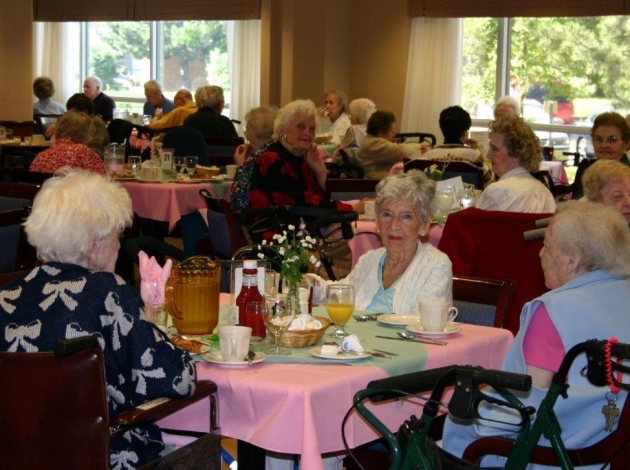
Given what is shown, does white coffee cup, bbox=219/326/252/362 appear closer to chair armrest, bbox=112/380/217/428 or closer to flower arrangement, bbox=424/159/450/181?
chair armrest, bbox=112/380/217/428

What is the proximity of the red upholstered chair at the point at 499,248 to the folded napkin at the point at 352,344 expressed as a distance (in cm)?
170

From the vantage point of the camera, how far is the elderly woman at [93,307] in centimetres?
226

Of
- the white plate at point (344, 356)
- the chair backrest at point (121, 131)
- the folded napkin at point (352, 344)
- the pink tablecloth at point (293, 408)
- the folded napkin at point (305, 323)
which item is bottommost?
the pink tablecloth at point (293, 408)

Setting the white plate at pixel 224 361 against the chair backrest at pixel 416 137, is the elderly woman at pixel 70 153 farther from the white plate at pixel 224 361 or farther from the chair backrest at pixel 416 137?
the chair backrest at pixel 416 137

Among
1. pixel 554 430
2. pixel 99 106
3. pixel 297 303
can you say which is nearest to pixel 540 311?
pixel 554 430

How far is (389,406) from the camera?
2600mm

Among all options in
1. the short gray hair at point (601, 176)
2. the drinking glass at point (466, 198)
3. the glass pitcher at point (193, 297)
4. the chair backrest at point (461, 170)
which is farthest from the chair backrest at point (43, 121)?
the glass pitcher at point (193, 297)

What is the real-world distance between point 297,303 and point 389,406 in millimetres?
471

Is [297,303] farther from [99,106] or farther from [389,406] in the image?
[99,106]

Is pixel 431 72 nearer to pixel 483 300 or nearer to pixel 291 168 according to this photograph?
pixel 291 168

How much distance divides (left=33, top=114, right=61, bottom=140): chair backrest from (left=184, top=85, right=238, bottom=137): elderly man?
3.09 metres

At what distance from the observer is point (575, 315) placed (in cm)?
246

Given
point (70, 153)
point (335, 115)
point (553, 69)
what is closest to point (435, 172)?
point (70, 153)

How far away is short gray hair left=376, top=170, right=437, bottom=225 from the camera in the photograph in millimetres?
3502
